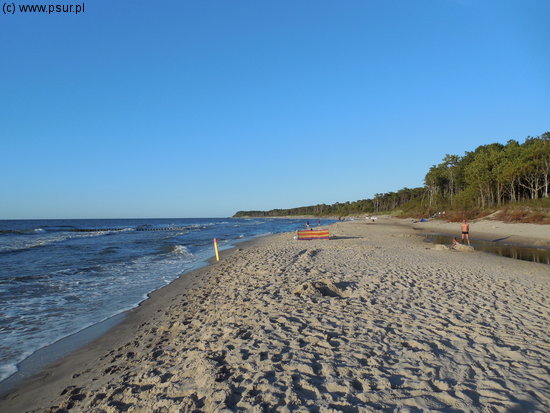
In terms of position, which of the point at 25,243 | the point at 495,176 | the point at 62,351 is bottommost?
the point at 62,351

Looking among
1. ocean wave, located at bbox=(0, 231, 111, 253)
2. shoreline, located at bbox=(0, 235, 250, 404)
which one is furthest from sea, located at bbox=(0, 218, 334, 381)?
ocean wave, located at bbox=(0, 231, 111, 253)

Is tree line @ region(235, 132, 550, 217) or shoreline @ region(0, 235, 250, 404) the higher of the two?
tree line @ region(235, 132, 550, 217)

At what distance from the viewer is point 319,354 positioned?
4.48 m

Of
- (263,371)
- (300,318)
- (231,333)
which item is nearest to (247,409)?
(263,371)

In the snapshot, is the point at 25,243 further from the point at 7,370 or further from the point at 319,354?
the point at 319,354

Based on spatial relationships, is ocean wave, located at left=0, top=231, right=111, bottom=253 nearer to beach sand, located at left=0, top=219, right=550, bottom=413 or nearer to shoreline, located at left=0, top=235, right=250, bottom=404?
shoreline, located at left=0, top=235, right=250, bottom=404

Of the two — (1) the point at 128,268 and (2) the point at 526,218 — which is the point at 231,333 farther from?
(2) the point at 526,218

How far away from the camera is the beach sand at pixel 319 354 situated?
347 cm

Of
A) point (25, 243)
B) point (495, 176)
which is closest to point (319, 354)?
point (25, 243)

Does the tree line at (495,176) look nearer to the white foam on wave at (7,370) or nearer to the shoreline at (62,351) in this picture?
the shoreline at (62,351)

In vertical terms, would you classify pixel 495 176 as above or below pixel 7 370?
above

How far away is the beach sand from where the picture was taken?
3.47 metres

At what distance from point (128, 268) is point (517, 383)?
15.3 meters

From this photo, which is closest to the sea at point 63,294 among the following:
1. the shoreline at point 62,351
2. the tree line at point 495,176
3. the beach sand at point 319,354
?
the shoreline at point 62,351
